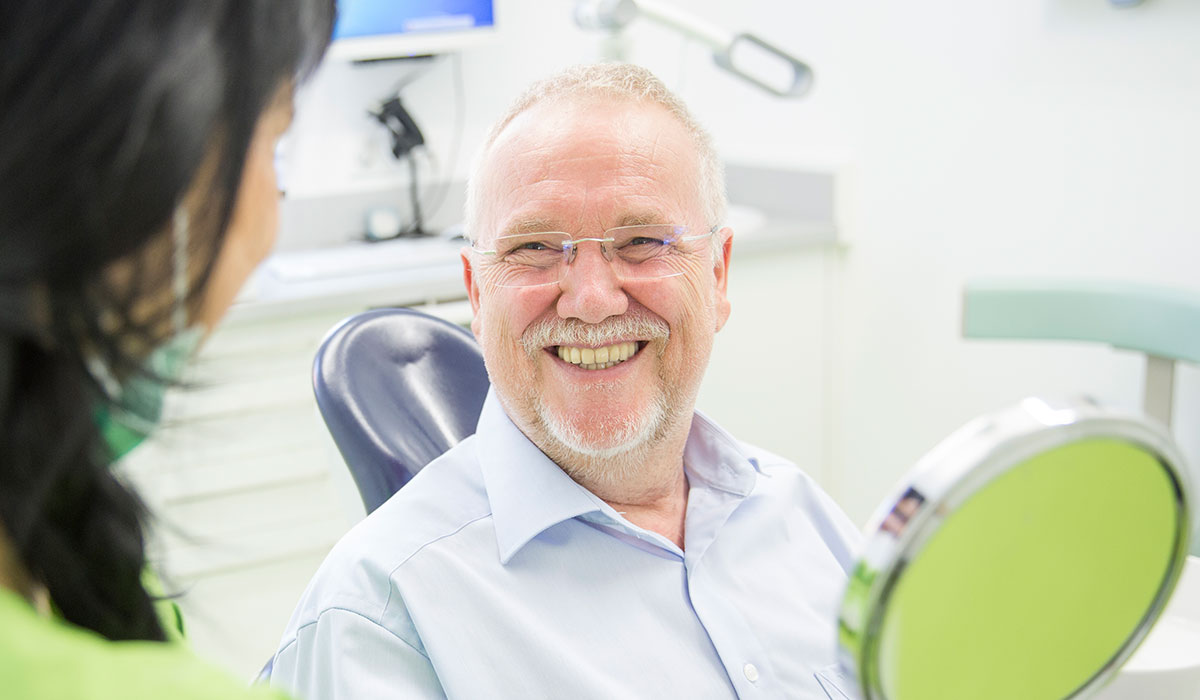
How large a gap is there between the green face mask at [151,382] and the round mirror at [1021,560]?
0.35 metres

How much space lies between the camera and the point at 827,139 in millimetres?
2832

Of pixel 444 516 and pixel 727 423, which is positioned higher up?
pixel 444 516

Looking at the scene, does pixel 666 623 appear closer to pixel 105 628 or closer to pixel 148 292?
pixel 105 628

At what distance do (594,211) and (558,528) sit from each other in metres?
0.36

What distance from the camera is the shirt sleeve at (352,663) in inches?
40.6

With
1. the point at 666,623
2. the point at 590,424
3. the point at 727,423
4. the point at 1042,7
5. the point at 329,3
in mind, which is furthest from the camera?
the point at 727,423

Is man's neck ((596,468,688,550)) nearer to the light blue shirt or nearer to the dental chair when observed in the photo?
the light blue shirt

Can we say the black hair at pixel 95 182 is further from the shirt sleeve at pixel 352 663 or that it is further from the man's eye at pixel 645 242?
the man's eye at pixel 645 242

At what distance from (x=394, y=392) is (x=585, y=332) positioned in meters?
0.35

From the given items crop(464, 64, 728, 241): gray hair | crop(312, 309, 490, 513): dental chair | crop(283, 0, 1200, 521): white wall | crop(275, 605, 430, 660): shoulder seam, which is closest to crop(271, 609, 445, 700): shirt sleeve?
crop(275, 605, 430, 660): shoulder seam

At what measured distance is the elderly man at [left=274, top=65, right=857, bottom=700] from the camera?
3.57 feet

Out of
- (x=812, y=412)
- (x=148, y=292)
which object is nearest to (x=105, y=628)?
(x=148, y=292)

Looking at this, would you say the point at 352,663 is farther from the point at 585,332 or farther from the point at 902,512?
the point at 902,512

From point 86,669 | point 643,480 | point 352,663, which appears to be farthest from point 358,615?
point 86,669
